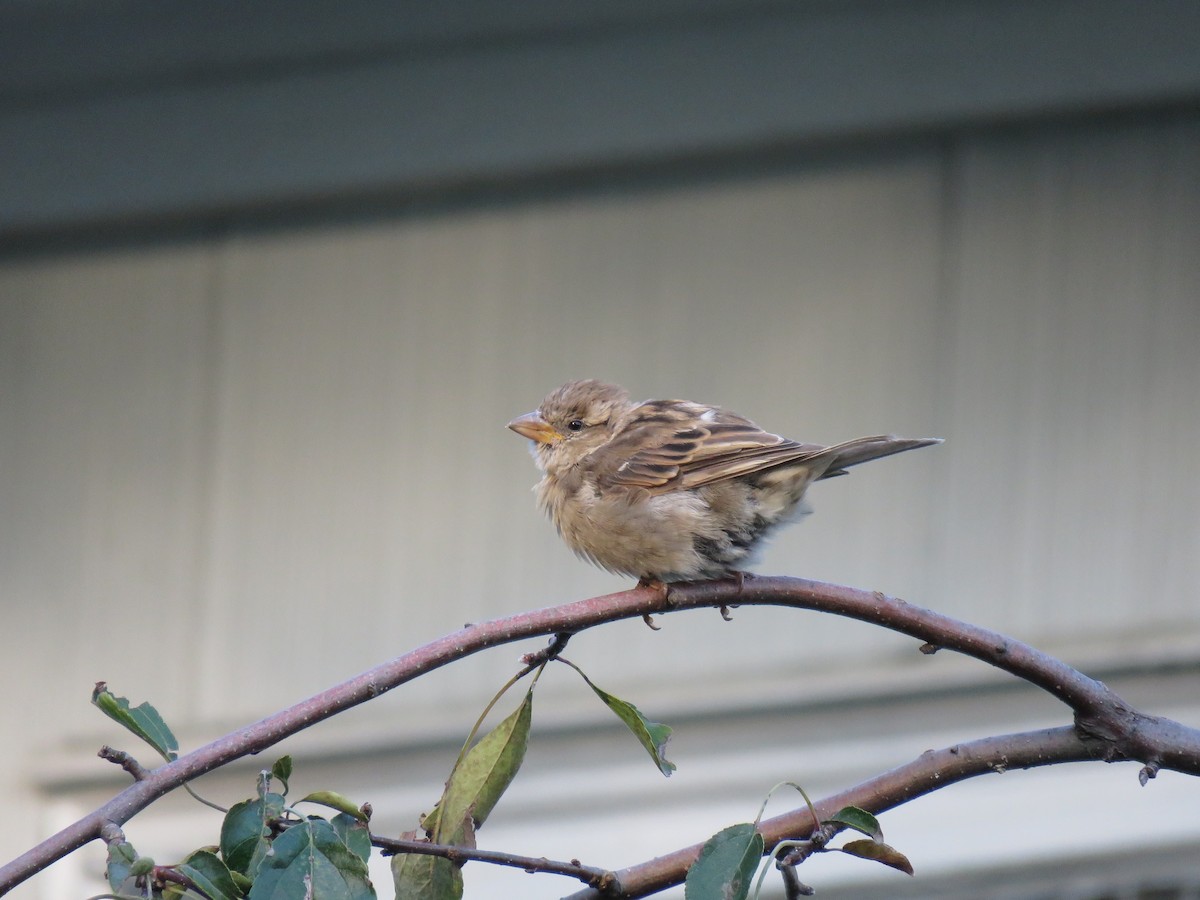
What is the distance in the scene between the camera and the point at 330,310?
5.93 meters

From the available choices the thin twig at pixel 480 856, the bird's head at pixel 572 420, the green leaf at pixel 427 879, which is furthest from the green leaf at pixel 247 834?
the bird's head at pixel 572 420

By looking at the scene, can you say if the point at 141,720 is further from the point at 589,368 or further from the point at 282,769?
the point at 589,368

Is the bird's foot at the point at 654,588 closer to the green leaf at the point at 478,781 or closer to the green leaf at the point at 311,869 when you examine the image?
the green leaf at the point at 478,781

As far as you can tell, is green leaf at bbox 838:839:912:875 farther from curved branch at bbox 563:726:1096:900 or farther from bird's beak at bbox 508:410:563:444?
bird's beak at bbox 508:410:563:444

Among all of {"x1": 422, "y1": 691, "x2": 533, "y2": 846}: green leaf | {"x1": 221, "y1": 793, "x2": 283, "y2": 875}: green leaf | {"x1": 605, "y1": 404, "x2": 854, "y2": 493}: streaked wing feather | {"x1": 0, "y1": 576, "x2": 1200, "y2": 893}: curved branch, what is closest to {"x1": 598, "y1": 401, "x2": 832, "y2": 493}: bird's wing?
{"x1": 605, "y1": 404, "x2": 854, "y2": 493}: streaked wing feather

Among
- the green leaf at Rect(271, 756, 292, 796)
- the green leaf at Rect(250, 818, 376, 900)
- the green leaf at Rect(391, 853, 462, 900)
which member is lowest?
the green leaf at Rect(391, 853, 462, 900)

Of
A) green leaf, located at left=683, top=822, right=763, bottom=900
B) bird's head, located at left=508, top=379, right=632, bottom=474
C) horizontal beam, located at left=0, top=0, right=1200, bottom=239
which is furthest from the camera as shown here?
horizontal beam, located at left=0, top=0, right=1200, bottom=239

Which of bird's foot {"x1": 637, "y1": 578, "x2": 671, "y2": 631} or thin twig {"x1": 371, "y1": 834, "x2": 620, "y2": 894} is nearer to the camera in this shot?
thin twig {"x1": 371, "y1": 834, "x2": 620, "y2": 894}

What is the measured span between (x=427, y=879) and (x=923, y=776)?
0.73 metres

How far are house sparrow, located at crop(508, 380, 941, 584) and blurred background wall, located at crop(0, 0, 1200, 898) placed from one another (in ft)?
8.13

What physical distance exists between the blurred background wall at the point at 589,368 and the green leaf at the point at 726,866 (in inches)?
149

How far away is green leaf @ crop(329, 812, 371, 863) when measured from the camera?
180 cm

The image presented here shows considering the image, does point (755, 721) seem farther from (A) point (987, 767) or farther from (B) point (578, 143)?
(A) point (987, 767)

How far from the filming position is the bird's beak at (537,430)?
3557 mm
